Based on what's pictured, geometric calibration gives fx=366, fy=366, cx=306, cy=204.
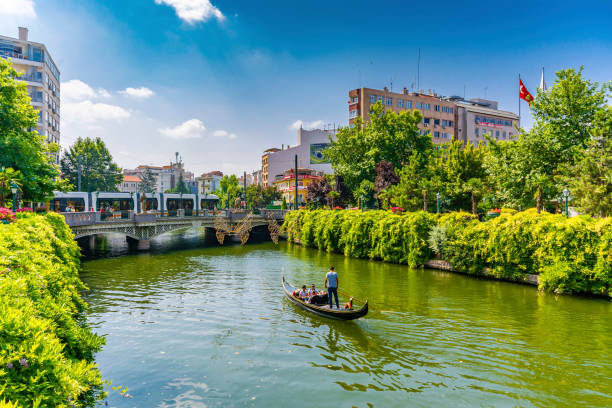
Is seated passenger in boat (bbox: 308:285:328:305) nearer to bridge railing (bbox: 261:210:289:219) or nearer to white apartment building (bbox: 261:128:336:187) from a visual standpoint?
bridge railing (bbox: 261:210:289:219)

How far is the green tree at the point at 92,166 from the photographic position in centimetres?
7306

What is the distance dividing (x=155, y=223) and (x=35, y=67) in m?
35.6

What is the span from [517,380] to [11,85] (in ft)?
113

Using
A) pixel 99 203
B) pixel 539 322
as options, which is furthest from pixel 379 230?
pixel 99 203

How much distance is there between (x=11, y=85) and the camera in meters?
26.4

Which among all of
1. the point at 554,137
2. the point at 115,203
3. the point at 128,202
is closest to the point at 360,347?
the point at 554,137

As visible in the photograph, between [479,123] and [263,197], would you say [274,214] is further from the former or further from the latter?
[479,123]

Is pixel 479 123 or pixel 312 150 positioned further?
pixel 312 150

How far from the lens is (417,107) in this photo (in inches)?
3061

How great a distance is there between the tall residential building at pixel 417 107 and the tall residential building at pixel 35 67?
52291mm

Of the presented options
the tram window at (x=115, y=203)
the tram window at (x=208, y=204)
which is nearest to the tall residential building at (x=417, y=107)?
the tram window at (x=208, y=204)

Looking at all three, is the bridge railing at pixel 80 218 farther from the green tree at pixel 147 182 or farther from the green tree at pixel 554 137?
the green tree at pixel 147 182

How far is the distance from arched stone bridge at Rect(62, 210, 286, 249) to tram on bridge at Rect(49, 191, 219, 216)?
1.98 meters

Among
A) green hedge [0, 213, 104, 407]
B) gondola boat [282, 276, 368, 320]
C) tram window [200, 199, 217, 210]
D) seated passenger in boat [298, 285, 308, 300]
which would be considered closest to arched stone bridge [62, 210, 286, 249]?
tram window [200, 199, 217, 210]
